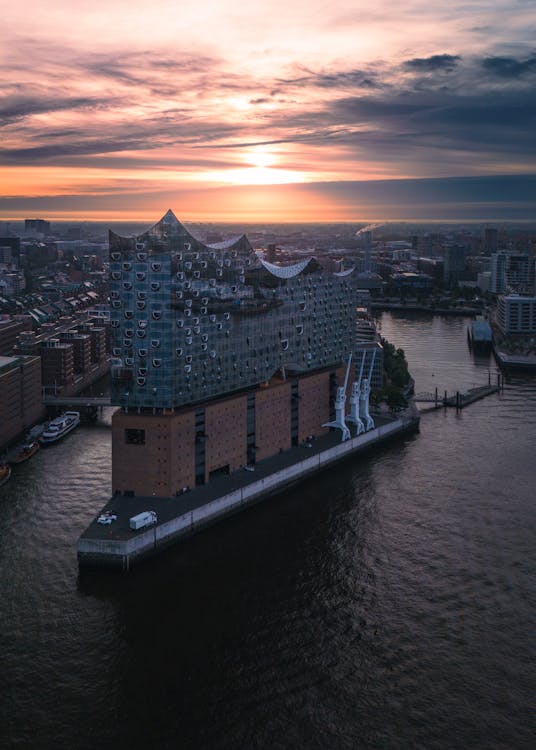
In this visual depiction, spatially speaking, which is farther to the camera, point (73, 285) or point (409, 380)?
point (73, 285)

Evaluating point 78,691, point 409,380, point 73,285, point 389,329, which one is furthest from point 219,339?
point 73,285

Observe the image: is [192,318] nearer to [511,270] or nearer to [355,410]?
[355,410]

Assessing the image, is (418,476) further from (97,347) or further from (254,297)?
(97,347)

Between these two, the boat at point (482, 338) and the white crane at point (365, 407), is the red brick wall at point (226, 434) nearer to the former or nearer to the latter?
the white crane at point (365, 407)

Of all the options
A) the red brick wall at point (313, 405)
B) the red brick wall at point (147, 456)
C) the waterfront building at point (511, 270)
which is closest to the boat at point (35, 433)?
the red brick wall at point (147, 456)

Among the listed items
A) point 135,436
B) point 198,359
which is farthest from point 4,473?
point 198,359

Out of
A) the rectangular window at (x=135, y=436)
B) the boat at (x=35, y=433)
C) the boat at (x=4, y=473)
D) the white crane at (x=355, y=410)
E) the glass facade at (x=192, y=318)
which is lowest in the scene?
the boat at (x=4, y=473)
